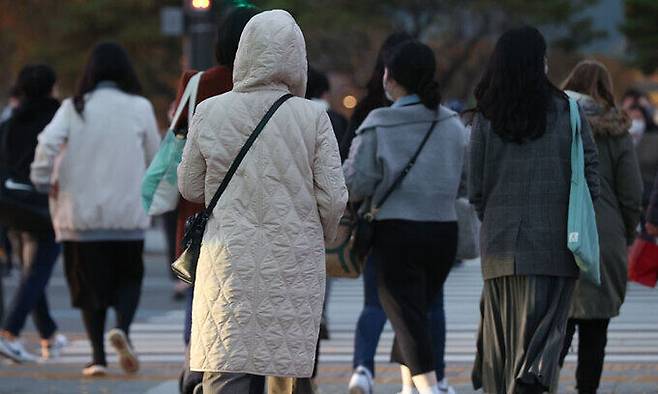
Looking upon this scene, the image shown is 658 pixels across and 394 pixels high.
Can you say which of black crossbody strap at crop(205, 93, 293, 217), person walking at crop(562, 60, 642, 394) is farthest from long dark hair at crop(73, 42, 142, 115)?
black crossbody strap at crop(205, 93, 293, 217)

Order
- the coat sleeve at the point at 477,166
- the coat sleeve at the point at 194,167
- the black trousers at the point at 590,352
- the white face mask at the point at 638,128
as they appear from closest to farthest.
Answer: the coat sleeve at the point at 194,167, the coat sleeve at the point at 477,166, the black trousers at the point at 590,352, the white face mask at the point at 638,128

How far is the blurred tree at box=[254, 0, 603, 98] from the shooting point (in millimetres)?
41188

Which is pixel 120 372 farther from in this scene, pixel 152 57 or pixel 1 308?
pixel 152 57

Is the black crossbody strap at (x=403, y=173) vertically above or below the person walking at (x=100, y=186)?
above

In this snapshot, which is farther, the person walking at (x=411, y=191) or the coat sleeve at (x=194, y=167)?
the person walking at (x=411, y=191)

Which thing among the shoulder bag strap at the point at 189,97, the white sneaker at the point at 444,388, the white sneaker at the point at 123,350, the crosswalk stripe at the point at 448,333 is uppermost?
the shoulder bag strap at the point at 189,97

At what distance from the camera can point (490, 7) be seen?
42969 millimetres

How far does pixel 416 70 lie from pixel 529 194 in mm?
1354

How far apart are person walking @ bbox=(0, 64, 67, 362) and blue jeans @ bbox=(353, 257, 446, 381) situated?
2836 mm

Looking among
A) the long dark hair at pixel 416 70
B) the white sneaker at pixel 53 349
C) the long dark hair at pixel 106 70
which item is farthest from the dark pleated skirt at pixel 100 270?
the long dark hair at pixel 416 70

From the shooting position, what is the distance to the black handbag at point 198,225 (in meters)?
5.52

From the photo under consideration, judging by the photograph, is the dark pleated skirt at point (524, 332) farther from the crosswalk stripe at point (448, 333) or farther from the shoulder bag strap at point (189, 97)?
the crosswalk stripe at point (448, 333)

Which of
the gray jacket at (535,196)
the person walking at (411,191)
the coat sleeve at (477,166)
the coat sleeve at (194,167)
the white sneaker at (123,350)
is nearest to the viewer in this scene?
the coat sleeve at (194,167)

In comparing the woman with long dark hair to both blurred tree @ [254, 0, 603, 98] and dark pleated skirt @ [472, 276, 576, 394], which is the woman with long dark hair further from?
blurred tree @ [254, 0, 603, 98]
